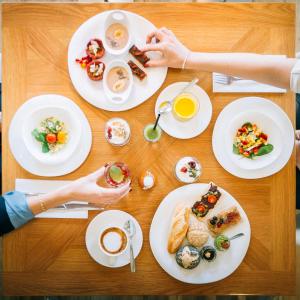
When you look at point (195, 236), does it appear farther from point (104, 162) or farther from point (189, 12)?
point (189, 12)

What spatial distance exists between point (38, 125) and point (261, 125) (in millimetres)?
1043

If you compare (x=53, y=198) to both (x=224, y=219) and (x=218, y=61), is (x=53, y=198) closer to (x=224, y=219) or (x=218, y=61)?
(x=224, y=219)

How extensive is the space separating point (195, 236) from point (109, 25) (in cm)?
105

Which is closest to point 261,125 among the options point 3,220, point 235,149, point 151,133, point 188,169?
point 235,149

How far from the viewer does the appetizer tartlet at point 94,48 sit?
1.52 meters

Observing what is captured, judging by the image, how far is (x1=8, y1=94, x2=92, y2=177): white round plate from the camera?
153cm

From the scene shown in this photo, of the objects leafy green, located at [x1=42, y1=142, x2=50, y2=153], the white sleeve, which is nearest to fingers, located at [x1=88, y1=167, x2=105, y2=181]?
leafy green, located at [x1=42, y1=142, x2=50, y2=153]

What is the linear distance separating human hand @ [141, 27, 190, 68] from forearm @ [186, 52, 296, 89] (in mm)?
42

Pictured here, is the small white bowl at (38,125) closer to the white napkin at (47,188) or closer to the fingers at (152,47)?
the white napkin at (47,188)

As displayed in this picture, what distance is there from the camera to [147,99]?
1.56m

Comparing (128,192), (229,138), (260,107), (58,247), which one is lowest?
(58,247)

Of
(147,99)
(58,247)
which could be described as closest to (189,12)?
(147,99)

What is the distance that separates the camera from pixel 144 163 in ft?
5.17

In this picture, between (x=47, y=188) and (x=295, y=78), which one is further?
(x=47, y=188)
